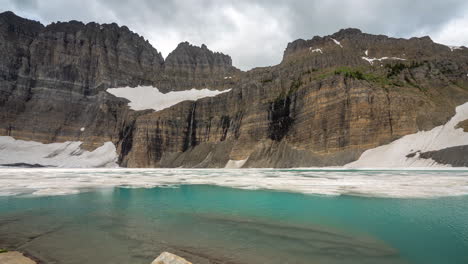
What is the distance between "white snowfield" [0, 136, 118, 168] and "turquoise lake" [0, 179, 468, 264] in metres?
87.7

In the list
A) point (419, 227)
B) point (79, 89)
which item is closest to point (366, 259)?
point (419, 227)

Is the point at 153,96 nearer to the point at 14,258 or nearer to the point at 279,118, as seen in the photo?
the point at 279,118

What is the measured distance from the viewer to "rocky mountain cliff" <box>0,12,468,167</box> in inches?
2474

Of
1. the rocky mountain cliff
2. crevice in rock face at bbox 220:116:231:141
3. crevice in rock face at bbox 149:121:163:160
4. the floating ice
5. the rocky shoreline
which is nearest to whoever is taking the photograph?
the rocky shoreline

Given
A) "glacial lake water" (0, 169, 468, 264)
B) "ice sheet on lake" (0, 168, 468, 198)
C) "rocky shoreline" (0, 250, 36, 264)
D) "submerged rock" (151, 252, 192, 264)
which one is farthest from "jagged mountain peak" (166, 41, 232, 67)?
"submerged rock" (151, 252, 192, 264)

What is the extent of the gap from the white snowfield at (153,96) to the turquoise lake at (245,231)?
102858 millimetres

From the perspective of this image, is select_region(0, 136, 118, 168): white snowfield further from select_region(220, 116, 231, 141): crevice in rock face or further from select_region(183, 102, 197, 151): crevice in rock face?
select_region(220, 116, 231, 141): crevice in rock face

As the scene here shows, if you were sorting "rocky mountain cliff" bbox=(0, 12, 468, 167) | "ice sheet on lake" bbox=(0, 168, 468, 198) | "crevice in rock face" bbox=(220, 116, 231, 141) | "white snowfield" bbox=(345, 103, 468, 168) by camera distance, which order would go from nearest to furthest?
"ice sheet on lake" bbox=(0, 168, 468, 198) < "white snowfield" bbox=(345, 103, 468, 168) < "rocky mountain cliff" bbox=(0, 12, 468, 167) < "crevice in rock face" bbox=(220, 116, 231, 141)

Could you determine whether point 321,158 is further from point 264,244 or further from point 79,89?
point 79,89

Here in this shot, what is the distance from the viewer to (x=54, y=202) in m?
14.8

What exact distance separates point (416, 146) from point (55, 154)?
106056 mm

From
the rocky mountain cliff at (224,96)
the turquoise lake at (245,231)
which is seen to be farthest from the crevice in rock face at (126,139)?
the turquoise lake at (245,231)

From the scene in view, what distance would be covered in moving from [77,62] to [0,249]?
427 ft

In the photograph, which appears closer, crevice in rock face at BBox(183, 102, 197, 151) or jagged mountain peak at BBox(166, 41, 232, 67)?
crevice in rock face at BBox(183, 102, 197, 151)
